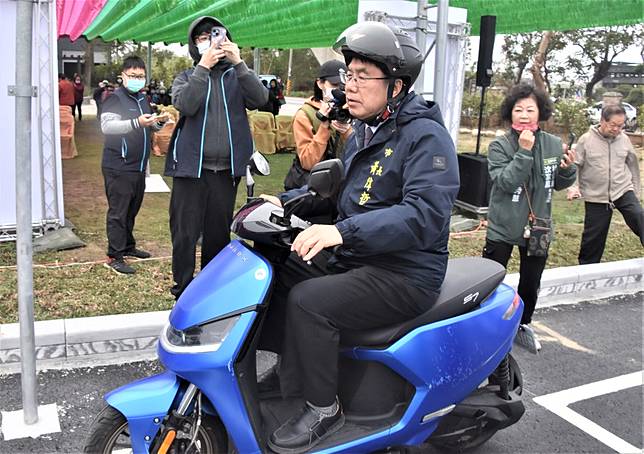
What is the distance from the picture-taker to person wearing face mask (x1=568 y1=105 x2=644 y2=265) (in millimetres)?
5742

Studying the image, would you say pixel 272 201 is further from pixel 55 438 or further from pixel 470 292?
pixel 55 438

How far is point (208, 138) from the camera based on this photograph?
4141mm

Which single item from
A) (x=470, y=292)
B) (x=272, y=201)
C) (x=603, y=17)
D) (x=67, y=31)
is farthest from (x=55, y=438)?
(x=67, y=31)

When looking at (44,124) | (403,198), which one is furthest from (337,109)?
(44,124)

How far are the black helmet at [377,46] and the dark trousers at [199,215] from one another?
1986 millimetres

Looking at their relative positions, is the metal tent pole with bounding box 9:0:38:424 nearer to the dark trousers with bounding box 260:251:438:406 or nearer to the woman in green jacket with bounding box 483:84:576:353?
the dark trousers with bounding box 260:251:438:406

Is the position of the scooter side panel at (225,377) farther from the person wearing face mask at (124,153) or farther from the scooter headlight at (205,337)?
the person wearing face mask at (124,153)

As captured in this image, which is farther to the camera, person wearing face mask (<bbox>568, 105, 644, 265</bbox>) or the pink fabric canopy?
the pink fabric canopy

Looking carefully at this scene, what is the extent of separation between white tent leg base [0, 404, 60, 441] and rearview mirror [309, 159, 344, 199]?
6.08 feet

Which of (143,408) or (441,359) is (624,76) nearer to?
(441,359)

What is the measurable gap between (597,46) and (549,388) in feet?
79.1

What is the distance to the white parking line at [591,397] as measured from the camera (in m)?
3.20

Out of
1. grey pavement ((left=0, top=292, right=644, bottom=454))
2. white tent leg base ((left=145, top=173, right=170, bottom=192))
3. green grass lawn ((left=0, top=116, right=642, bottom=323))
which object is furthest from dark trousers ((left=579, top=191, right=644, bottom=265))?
white tent leg base ((left=145, top=173, right=170, bottom=192))

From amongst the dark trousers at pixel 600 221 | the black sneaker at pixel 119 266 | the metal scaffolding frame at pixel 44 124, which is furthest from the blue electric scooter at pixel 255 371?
the metal scaffolding frame at pixel 44 124
